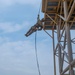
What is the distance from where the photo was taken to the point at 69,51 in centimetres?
1585

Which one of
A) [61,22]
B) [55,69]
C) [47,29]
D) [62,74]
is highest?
[61,22]

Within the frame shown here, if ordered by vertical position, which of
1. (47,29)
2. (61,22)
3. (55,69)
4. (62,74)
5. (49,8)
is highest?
(49,8)

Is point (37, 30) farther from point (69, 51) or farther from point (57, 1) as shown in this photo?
point (69, 51)

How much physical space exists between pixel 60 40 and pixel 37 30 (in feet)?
41.0

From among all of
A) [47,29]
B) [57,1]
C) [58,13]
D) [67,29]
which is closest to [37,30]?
[47,29]

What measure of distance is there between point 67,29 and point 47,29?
11912mm

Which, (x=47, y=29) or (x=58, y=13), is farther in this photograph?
(x=47, y=29)

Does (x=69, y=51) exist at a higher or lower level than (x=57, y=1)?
lower

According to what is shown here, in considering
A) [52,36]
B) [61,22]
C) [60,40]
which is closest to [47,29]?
[52,36]

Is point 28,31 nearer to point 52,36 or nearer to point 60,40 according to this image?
point 52,36

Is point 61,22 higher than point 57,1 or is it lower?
lower

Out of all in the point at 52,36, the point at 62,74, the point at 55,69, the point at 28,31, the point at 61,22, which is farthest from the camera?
the point at 28,31

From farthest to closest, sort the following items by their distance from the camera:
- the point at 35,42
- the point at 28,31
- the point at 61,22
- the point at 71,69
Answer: the point at 28,31
the point at 35,42
the point at 61,22
the point at 71,69

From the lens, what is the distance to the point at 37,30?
110ft
